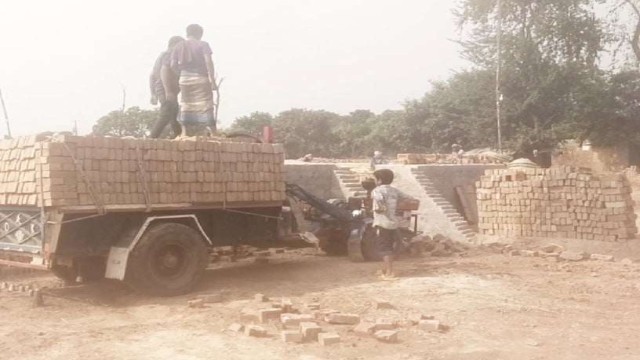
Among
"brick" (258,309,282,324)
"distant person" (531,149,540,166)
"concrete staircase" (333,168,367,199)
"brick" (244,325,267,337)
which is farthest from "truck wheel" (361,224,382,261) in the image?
"distant person" (531,149,540,166)

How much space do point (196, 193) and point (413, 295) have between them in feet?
8.85

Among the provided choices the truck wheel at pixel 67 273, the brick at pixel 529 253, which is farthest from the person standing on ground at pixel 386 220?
the truck wheel at pixel 67 273

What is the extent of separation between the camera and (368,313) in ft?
20.8

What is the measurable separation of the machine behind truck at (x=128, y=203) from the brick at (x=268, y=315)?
1.73 metres

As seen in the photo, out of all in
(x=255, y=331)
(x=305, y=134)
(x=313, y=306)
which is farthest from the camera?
(x=305, y=134)

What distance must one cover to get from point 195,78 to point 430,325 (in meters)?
4.63

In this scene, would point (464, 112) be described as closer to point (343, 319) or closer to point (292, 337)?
point (343, 319)

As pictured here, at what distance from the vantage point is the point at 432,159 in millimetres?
18500

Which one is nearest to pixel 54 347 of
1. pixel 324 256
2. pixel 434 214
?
pixel 324 256

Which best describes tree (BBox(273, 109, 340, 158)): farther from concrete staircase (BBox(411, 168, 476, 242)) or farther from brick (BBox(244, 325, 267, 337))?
brick (BBox(244, 325, 267, 337))

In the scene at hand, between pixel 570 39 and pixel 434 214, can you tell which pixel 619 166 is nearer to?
pixel 570 39

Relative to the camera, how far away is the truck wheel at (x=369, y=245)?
9.59m

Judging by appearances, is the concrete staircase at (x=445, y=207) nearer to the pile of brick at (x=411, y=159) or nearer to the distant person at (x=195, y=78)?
the pile of brick at (x=411, y=159)

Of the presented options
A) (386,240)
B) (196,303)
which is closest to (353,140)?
(386,240)
